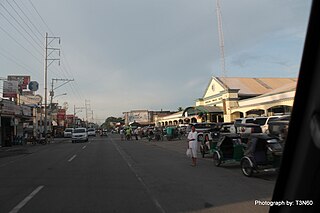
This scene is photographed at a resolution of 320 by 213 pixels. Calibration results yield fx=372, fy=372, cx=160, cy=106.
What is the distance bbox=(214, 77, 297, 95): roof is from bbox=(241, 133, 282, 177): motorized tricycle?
135 feet

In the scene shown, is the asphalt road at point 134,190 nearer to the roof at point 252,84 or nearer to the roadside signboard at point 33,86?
the roof at point 252,84

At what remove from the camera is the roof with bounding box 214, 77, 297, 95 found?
54400 millimetres

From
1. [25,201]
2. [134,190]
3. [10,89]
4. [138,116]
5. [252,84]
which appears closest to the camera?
[25,201]

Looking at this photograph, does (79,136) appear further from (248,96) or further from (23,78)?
(248,96)

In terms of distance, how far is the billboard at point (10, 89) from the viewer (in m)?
46.5

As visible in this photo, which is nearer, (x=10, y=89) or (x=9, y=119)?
(x=9, y=119)

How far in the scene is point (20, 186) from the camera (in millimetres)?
10969

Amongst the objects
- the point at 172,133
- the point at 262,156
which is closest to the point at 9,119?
the point at 172,133

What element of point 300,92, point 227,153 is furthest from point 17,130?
point 300,92

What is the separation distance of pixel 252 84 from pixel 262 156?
47097 mm

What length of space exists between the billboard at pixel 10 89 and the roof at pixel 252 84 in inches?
1121

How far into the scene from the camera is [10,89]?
46750 millimetres

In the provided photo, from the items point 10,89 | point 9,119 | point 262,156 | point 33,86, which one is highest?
point 33,86

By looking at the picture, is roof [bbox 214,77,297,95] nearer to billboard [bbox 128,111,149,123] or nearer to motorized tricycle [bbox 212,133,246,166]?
motorized tricycle [bbox 212,133,246,166]
